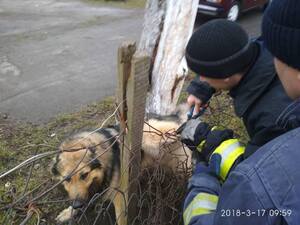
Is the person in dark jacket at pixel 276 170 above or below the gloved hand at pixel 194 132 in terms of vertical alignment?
above

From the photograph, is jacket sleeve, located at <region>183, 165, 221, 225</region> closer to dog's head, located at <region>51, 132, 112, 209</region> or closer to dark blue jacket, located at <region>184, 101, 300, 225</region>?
dark blue jacket, located at <region>184, 101, 300, 225</region>

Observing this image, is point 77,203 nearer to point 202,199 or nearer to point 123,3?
point 202,199

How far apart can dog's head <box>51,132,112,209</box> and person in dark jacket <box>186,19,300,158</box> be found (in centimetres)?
92

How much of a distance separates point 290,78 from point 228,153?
743 millimetres

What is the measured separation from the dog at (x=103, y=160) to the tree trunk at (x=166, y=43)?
62 cm

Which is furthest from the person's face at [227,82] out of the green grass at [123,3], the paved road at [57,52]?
the green grass at [123,3]

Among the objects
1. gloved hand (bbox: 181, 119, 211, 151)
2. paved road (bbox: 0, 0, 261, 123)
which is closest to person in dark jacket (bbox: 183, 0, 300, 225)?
gloved hand (bbox: 181, 119, 211, 151)

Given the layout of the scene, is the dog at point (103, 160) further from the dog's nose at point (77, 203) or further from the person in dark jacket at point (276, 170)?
the person in dark jacket at point (276, 170)

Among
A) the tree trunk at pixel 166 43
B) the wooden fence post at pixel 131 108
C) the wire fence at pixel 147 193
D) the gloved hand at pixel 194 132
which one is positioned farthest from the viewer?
the tree trunk at pixel 166 43

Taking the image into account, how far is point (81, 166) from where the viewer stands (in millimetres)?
2516

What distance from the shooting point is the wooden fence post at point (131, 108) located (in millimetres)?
1697

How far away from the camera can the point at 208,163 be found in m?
1.96

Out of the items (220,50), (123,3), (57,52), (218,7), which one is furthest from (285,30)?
(123,3)

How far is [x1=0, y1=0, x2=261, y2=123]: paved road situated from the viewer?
522 cm
